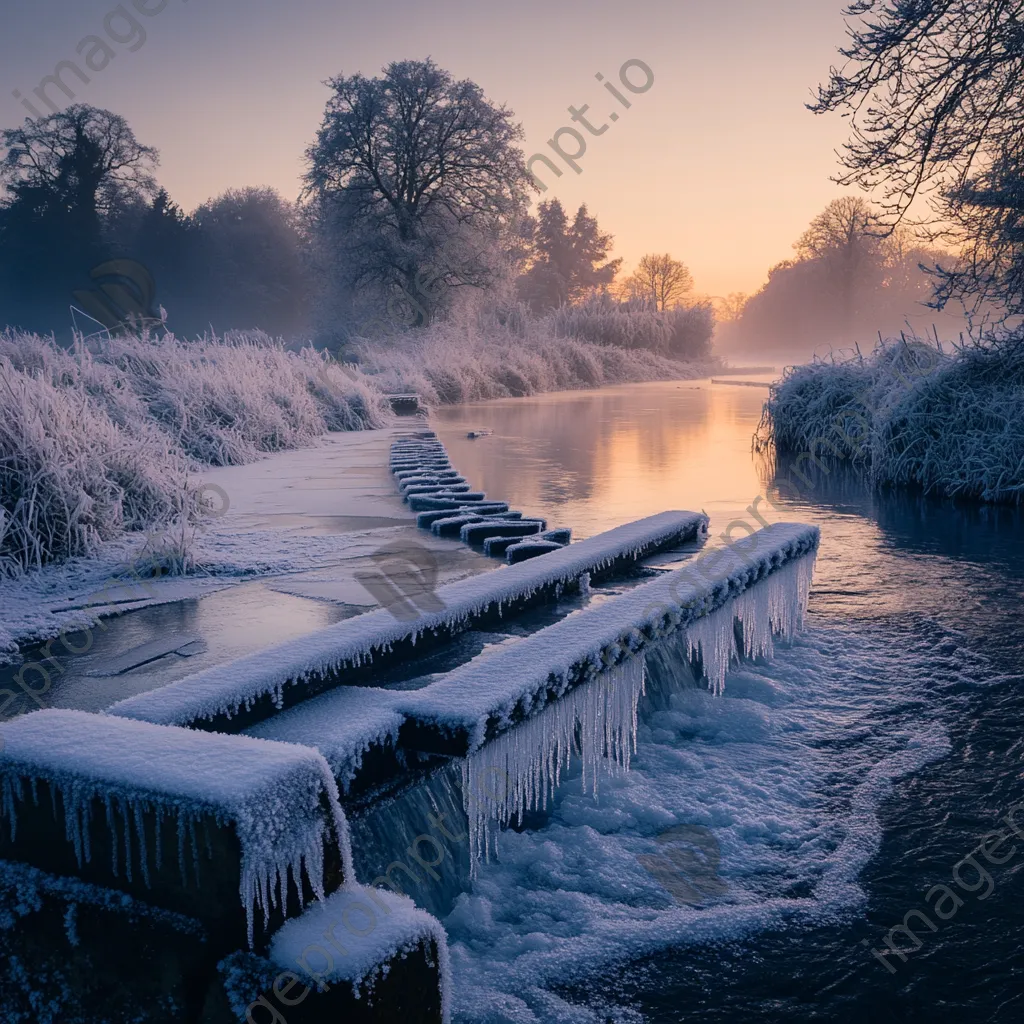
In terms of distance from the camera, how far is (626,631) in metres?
2.74

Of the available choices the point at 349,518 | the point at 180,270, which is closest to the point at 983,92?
the point at 349,518

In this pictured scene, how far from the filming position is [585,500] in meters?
7.11

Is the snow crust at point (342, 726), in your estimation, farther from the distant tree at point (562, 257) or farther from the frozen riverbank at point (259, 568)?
the distant tree at point (562, 257)

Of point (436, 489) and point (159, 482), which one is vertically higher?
point (159, 482)

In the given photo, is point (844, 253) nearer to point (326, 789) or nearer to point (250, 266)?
point (250, 266)

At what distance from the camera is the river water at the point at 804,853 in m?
1.96

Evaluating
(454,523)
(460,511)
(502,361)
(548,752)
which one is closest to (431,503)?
(460,511)

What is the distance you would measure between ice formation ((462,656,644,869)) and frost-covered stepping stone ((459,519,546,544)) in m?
2.10

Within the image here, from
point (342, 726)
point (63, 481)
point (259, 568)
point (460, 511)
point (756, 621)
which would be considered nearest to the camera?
point (342, 726)

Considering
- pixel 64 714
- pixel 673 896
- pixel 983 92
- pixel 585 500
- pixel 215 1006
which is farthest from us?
pixel 983 92

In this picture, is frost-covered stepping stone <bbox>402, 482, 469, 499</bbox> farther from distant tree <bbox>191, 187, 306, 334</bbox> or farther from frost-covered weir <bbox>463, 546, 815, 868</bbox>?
distant tree <bbox>191, 187, 306, 334</bbox>

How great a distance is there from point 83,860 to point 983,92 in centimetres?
894

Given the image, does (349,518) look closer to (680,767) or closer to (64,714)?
(680,767)

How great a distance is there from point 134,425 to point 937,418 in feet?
23.5
